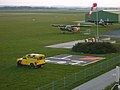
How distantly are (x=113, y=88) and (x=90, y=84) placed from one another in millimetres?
3027

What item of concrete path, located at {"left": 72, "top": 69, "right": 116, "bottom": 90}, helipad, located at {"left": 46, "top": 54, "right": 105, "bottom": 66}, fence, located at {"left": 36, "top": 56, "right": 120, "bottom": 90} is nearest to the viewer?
concrete path, located at {"left": 72, "top": 69, "right": 116, "bottom": 90}

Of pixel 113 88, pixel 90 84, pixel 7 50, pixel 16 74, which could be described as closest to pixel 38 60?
pixel 16 74

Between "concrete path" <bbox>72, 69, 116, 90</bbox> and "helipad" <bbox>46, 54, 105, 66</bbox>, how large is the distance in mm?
7458

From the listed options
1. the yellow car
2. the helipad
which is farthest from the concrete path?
the yellow car

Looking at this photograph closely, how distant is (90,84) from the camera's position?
2889 cm

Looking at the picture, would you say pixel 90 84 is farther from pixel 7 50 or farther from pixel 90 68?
pixel 7 50

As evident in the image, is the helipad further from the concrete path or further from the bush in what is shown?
Result: the concrete path

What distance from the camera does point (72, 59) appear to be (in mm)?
43531

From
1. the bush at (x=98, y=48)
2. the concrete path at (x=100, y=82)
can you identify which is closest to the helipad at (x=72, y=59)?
the bush at (x=98, y=48)

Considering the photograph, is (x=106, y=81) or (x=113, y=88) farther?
(x=106, y=81)

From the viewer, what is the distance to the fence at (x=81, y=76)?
27906mm

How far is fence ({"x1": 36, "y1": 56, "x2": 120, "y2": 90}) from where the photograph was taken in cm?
2791

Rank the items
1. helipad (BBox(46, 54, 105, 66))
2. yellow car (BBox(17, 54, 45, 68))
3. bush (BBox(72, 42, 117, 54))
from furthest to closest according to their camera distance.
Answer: bush (BBox(72, 42, 117, 54)) < helipad (BBox(46, 54, 105, 66)) < yellow car (BBox(17, 54, 45, 68))

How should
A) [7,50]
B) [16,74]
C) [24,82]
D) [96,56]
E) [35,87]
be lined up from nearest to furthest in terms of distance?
[35,87] → [24,82] → [16,74] → [96,56] → [7,50]
